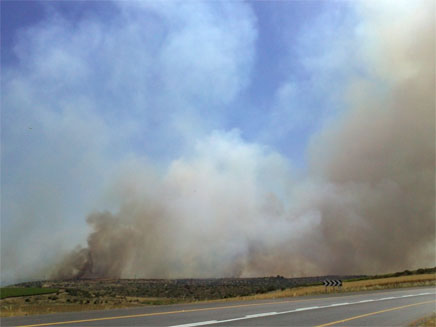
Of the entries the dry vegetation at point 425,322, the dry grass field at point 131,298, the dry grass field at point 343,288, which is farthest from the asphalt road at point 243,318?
the dry grass field at point 343,288

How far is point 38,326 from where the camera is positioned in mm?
12031

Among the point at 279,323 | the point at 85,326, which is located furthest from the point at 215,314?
the point at 85,326

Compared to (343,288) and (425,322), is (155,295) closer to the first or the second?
→ (343,288)

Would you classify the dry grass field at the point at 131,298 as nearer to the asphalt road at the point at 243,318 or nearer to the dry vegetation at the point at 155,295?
the dry vegetation at the point at 155,295

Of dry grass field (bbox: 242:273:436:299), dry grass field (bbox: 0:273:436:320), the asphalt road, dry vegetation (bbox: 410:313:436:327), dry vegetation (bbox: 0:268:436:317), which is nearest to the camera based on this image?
the asphalt road

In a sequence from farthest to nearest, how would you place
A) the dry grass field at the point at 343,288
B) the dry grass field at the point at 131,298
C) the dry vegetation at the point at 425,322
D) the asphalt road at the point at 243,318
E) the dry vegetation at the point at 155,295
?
the dry grass field at the point at 343,288 < the dry vegetation at the point at 155,295 < the dry grass field at the point at 131,298 < the dry vegetation at the point at 425,322 < the asphalt road at the point at 243,318

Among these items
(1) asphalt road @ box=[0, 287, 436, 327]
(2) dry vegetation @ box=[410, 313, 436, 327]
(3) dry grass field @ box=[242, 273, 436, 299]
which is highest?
(3) dry grass field @ box=[242, 273, 436, 299]

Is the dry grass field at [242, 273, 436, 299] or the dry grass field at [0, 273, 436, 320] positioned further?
the dry grass field at [242, 273, 436, 299]

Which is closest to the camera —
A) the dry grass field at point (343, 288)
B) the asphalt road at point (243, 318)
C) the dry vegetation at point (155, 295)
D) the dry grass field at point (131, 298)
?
the asphalt road at point (243, 318)

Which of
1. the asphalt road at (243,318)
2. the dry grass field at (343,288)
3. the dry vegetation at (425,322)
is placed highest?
the dry grass field at (343,288)

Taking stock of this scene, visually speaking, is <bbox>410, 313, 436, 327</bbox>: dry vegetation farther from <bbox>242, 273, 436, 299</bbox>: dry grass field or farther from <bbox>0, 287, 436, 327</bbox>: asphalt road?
<bbox>242, 273, 436, 299</bbox>: dry grass field

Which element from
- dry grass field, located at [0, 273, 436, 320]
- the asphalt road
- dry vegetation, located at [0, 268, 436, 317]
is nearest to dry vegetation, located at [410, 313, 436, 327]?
the asphalt road

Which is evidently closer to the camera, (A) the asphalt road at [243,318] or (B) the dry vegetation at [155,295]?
(A) the asphalt road at [243,318]

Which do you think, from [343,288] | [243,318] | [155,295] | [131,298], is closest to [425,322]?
[243,318]
